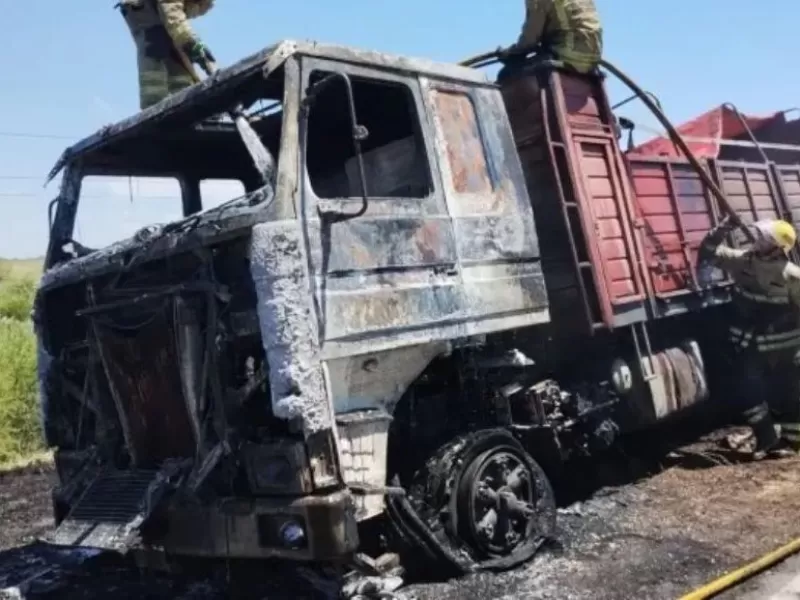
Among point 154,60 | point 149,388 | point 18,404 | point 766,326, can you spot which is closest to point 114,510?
point 149,388

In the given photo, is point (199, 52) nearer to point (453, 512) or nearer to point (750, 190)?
point (453, 512)

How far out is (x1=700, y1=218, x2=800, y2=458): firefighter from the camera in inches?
242

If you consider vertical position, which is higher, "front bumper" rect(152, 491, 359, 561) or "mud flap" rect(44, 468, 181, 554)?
"mud flap" rect(44, 468, 181, 554)

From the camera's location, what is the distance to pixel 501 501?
425 cm

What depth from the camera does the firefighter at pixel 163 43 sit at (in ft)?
17.7

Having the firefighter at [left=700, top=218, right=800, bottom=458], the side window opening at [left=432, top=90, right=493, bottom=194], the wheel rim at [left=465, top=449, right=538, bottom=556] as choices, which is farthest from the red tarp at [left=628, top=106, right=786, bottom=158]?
the wheel rim at [left=465, top=449, right=538, bottom=556]

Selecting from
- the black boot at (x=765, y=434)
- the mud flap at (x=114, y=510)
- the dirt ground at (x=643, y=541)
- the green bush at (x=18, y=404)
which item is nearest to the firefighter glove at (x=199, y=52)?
the mud flap at (x=114, y=510)

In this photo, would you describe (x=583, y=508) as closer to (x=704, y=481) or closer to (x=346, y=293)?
(x=704, y=481)

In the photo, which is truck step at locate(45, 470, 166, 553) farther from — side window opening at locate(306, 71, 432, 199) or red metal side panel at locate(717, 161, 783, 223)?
red metal side panel at locate(717, 161, 783, 223)

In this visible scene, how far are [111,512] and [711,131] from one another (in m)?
5.93

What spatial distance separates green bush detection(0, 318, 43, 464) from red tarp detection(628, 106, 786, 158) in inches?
278

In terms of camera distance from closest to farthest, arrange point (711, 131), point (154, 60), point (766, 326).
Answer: point (154, 60), point (766, 326), point (711, 131)

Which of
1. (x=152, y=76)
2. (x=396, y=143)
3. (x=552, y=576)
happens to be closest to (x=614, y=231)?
(x=396, y=143)

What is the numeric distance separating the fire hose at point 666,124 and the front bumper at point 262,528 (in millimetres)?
3122
